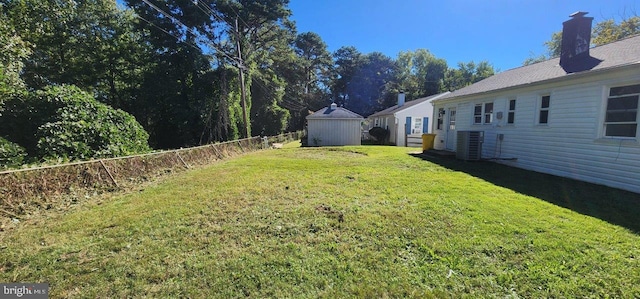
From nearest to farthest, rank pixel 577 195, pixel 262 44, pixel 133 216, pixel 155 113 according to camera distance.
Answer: pixel 133 216 < pixel 577 195 < pixel 155 113 < pixel 262 44

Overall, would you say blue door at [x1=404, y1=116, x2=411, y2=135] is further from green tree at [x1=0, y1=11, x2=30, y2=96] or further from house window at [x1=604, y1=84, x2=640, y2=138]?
green tree at [x1=0, y1=11, x2=30, y2=96]

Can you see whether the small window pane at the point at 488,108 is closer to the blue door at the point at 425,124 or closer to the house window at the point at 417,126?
the house window at the point at 417,126

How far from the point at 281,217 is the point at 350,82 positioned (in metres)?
42.6

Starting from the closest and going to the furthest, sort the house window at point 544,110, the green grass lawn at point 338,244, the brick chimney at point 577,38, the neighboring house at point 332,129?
the green grass lawn at point 338,244
the house window at point 544,110
the brick chimney at point 577,38
the neighboring house at point 332,129

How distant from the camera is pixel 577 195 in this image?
539 centimetres

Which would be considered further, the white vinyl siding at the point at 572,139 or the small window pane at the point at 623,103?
the white vinyl siding at the point at 572,139

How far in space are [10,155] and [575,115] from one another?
14084mm

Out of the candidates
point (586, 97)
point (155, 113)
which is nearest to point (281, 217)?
point (586, 97)

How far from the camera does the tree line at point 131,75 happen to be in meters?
7.39

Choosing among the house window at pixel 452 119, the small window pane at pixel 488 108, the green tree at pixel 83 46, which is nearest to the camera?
the small window pane at pixel 488 108

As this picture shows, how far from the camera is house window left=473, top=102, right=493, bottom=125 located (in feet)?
33.6

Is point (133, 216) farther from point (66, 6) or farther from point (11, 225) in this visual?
point (66, 6)

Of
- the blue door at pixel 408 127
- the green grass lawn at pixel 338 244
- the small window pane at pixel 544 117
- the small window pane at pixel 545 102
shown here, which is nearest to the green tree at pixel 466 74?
the blue door at pixel 408 127

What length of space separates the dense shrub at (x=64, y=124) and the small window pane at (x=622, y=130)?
1311 cm
